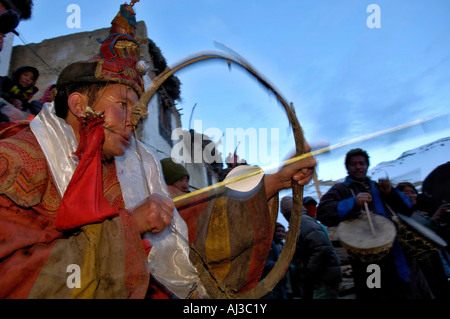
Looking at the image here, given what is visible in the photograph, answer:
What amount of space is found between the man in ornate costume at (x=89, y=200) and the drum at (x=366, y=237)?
1.86 metres

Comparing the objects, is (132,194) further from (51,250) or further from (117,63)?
(117,63)

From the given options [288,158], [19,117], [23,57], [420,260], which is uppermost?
[23,57]

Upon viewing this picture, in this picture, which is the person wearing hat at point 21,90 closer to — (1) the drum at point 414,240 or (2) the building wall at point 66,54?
(1) the drum at point 414,240

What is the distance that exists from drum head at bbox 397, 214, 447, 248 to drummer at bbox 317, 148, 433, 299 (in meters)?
0.12

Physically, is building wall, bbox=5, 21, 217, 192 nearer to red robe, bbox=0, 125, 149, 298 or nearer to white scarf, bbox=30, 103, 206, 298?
white scarf, bbox=30, 103, 206, 298

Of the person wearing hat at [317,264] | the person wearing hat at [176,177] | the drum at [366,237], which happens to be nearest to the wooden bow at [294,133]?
the drum at [366,237]

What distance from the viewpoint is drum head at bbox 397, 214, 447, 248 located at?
385 cm

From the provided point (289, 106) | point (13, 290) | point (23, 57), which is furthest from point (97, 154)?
point (23, 57)

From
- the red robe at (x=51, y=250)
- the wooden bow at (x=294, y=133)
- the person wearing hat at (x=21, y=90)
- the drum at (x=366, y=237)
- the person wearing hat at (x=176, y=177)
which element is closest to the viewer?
the red robe at (x=51, y=250)

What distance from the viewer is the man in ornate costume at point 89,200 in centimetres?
142

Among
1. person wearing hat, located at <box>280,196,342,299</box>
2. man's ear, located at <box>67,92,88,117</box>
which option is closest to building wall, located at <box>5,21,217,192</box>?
person wearing hat, located at <box>280,196,342,299</box>

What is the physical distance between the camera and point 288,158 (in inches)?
92.3
